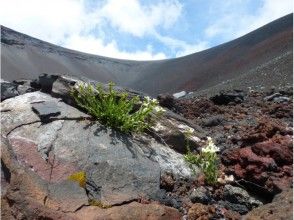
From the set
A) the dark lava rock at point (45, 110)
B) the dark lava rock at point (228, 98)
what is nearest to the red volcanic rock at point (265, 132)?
the dark lava rock at point (45, 110)

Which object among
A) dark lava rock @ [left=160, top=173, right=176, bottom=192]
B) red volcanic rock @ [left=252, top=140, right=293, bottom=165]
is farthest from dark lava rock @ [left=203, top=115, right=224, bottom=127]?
dark lava rock @ [left=160, top=173, right=176, bottom=192]

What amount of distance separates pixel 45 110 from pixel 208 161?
85.9 inches

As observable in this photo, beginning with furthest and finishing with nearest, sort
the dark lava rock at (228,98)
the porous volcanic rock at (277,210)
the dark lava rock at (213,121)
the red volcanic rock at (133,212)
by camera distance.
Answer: the dark lava rock at (228,98)
the dark lava rock at (213,121)
the red volcanic rock at (133,212)
the porous volcanic rock at (277,210)

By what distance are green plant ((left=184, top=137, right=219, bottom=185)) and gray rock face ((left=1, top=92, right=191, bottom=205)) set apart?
16 centimetres

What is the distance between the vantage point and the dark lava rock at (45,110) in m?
5.93

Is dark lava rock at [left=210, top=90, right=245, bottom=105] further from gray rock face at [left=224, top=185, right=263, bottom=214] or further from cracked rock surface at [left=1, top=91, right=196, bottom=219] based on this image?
gray rock face at [left=224, top=185, right=263, bottom=214]

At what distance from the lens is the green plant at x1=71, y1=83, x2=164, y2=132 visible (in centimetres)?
612

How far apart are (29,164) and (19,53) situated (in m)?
30.8

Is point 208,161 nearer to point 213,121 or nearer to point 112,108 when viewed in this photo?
point 112,108

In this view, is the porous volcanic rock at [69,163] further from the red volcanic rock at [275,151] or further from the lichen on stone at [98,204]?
the red volcanic rock at [275,151]

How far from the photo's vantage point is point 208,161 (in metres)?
5.66

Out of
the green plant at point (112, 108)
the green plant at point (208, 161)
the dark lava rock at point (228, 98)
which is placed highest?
the dark lava rock at point (228, 98)

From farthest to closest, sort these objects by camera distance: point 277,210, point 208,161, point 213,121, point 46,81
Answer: point 213,121 < point 46,81 < point 208,161 < point 277,210

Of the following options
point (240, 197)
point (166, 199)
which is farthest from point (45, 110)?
point (240, 197)
